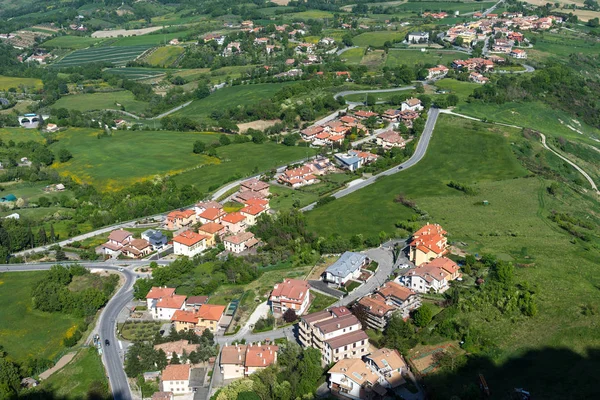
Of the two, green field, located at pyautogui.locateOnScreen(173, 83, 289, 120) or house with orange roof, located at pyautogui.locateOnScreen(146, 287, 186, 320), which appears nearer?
house with orange roof, located at pyautogui.locateOnScreen(146, 287, 186, 320)

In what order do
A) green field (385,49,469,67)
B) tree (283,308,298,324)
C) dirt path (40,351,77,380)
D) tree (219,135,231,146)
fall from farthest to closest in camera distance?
green field (385,49,469,67), tree (219,135,231,146), tree (283,308,298,324), dirt path (40,351,77,380)

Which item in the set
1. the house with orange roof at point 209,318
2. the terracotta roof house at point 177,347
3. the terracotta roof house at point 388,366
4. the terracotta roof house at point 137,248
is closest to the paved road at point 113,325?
the terracotta roof house at point 137,248

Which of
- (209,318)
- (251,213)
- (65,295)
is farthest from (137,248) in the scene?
(209,318)

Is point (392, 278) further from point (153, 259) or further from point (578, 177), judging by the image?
point (578, 177)

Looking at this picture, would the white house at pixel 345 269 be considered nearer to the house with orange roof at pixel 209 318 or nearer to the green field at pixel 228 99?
the house with orange roof at pixel 209 318

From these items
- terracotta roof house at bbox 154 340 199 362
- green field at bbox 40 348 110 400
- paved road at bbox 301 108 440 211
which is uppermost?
terracotta roof house at bbox 154 340 199 362

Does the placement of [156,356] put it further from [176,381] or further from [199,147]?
[199,147]

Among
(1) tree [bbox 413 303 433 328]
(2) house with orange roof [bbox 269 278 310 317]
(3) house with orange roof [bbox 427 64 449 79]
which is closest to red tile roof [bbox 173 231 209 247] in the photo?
(2) house with orange roof [bbox 269 278 310 317]

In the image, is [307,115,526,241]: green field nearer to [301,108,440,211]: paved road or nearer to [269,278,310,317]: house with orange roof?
[301,108,440,211]: paved road
